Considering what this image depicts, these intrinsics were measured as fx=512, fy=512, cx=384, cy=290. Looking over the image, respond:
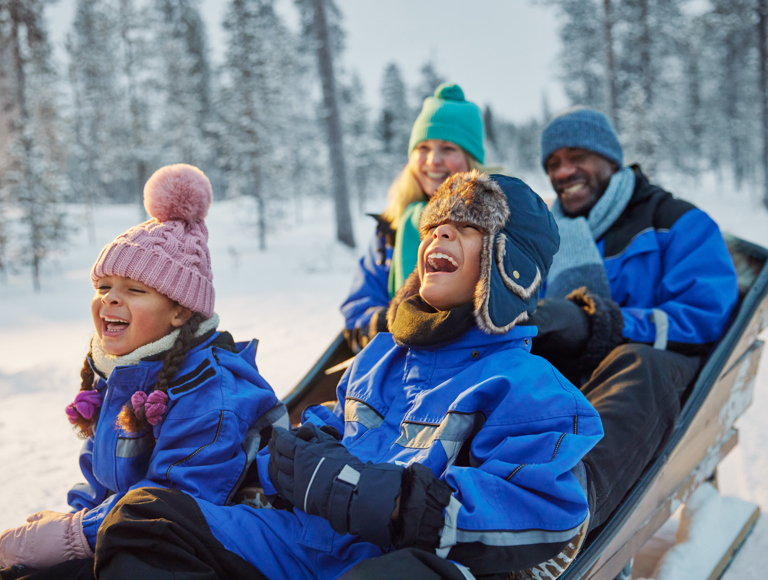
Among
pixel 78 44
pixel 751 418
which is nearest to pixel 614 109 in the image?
pixel 751 418

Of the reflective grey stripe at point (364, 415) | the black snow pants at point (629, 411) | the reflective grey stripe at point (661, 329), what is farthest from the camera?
the reflective grey stripe at point (661, 329)

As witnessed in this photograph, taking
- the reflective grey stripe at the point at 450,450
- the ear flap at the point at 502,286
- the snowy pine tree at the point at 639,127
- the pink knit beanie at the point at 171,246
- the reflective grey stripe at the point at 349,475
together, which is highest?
the snowy pine tree at the point at 639,127

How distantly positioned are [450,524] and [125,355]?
124 cm

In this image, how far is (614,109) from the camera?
49.5 ft

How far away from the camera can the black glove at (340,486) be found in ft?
3.71

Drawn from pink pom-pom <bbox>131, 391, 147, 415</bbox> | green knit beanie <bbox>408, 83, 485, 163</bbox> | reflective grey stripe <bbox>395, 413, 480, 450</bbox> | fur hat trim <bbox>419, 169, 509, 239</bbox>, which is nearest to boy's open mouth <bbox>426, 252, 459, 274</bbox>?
fur hat trim <bbox>419, 169, 509, 239</bbox>

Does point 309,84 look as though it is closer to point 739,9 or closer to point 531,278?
point 739,9

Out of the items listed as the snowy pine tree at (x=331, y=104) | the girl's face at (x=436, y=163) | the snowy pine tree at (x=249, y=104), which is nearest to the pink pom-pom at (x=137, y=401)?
the girl's face at (x=436, y=163)

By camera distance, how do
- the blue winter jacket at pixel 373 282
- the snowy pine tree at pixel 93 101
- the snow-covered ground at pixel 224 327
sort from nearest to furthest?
the blue winter jacket at pixel 373 282 → the snow-covered ground at pixel 224 327 → the snowy pine tree at pixel 93 101

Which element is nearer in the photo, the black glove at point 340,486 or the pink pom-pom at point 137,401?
the black glove at point 340,486

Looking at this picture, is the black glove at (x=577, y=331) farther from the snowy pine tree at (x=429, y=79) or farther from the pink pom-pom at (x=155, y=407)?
the snowy pine tree at (x=429, y=79)

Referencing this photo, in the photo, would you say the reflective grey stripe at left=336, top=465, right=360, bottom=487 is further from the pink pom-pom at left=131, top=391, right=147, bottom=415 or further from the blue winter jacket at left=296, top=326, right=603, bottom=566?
the pink pom-pom at left=131, top=391, right=147, bottom=415

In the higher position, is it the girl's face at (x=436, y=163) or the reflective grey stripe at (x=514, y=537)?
the girl's face at (x=436, y=163)

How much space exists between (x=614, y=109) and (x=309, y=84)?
2295cm
